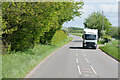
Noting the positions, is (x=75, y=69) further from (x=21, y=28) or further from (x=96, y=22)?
(x=96, y=22)

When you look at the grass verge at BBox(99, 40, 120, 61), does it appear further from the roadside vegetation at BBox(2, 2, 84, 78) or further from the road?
the roadside vegetation at BBox(2, 2, 84, 78)

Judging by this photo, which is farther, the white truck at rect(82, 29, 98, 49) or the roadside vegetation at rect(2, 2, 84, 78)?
the white truck at rect(82, 29, 98, 49)

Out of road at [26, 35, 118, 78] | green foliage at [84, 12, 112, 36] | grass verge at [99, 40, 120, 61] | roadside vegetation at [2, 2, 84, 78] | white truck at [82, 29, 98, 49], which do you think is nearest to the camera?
road at [26, 35, 118, 78]

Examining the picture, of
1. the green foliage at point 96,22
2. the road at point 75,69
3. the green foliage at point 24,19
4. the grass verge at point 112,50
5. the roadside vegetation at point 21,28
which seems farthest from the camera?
the green foliage at point 96,22

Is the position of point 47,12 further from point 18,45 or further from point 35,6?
point 18,45

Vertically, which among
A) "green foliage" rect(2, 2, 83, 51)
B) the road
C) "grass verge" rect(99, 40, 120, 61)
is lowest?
"grass verge" rect(99, 40, 120, 61)

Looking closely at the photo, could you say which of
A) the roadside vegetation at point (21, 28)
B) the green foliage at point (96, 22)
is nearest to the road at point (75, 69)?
the roadside vegetation at point (21, 28)

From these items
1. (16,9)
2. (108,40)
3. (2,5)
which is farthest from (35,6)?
(108,40)

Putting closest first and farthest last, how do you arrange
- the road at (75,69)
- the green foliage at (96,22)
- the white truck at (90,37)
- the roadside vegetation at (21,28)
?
the road at (75,69) < the roadside vegetation at (21,28) < the white truck at (90,37) < the green foliage at (96,22)

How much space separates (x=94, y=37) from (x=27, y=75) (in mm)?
24459

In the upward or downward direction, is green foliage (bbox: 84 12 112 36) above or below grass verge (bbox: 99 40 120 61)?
above

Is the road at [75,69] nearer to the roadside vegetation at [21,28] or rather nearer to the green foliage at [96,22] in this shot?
the roadside vegetation at [21,28]

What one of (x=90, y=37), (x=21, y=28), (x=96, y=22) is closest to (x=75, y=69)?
(x=21, y=28)

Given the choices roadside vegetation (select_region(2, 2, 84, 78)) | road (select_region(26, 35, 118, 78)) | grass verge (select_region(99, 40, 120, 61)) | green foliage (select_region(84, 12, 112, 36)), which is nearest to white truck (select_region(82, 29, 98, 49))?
grass verge (select_region(99, 40, 120, 61))
